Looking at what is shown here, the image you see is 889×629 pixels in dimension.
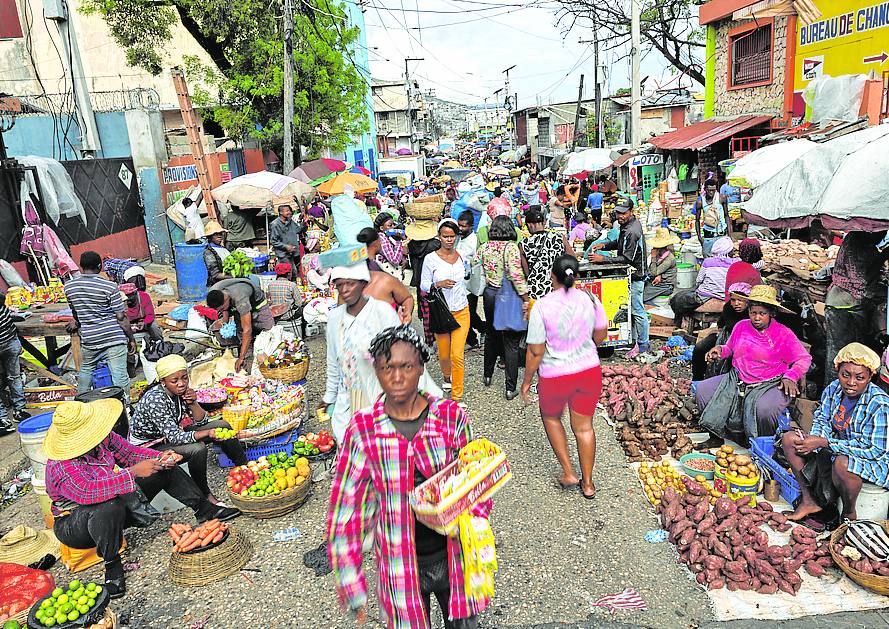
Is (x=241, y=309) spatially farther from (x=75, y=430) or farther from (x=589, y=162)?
(x=589, y=162)

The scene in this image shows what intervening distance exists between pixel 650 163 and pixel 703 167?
3.06m

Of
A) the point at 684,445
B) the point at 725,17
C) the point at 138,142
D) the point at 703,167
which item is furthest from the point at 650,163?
the point at 684,445

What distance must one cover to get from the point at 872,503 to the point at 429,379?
3.27 m

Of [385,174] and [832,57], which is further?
[385,174]

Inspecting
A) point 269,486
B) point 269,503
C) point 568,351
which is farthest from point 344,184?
point 568,351

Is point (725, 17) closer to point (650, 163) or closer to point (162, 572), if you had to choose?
point (650, 163)

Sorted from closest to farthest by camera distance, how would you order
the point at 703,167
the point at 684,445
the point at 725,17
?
the point at 684,445, the point at 725,17, the point at 703,167

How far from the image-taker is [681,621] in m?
3.75

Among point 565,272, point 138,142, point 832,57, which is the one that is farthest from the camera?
point 138,142

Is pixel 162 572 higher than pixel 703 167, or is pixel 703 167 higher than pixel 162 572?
pixel 703 167

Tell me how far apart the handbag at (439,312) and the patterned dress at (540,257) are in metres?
0.90

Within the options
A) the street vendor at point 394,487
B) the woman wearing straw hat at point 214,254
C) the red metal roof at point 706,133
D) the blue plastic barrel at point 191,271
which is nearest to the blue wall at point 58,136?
the blue plastic barrel at point 191,271

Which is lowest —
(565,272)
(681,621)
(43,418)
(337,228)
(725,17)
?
(681,621)

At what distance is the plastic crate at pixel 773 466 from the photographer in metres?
4.79
